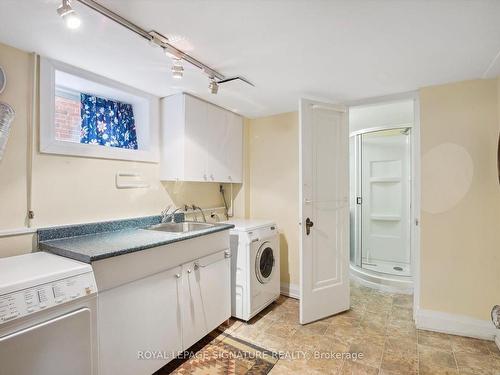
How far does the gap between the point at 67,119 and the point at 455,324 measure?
3604mm

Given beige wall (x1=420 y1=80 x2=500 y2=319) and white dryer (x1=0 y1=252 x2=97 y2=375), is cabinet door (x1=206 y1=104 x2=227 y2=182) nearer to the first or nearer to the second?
white dryer (x1=0 y1=252 x2=97 y2=375)

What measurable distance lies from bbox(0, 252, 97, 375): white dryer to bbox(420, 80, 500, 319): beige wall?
8.48ft

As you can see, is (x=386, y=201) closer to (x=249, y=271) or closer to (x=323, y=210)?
(x=323, y=210)

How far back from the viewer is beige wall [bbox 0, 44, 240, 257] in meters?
1.57

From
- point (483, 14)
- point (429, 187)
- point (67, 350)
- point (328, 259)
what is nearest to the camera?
point (67, 350)

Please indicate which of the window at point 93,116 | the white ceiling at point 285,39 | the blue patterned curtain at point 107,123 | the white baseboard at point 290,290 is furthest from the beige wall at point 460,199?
the blue patterned curtain at point 107,123

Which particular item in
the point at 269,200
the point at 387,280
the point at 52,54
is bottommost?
the point at 387,280

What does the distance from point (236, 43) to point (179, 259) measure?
1.48 m

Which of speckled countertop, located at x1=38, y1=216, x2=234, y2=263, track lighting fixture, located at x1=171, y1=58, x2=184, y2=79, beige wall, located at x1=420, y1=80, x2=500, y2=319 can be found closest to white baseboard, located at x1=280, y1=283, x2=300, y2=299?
beige wall, located at x1=420, y1=80, x2=500, y2=319

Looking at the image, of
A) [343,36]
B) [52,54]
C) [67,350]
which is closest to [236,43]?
[343,36]

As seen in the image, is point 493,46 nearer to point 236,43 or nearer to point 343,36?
point 343,36

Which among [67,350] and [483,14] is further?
[483,14]

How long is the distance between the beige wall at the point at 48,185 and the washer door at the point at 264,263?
1148 millimetres

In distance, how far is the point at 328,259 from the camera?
8.16ft
